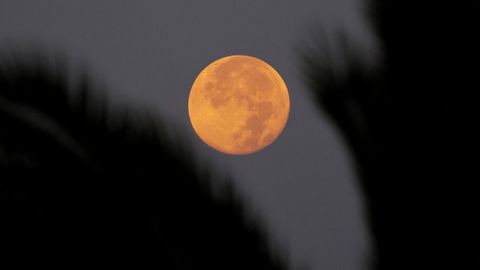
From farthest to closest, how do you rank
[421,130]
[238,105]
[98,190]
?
[238,105]
[98,190]
[421,130]

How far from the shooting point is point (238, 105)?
3.96 meters

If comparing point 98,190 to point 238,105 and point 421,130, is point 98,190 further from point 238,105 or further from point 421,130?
point 238,105

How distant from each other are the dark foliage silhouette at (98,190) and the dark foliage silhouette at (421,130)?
47 centimetres

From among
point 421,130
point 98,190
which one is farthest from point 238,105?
point 421,130

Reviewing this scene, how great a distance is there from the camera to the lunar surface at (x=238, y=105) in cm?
404

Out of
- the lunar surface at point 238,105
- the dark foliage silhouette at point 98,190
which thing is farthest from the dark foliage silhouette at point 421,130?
the lunar surface at point 238,105

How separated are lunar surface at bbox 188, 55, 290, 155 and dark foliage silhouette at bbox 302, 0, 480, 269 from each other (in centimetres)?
196

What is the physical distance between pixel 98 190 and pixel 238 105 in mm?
2060

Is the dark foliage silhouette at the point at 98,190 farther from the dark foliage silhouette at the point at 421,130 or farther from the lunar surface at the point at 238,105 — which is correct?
the lunar surface at the point at 238,105

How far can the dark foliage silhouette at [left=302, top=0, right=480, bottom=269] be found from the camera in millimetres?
1771

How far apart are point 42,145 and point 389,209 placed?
3.83ft

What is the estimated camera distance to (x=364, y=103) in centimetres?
205

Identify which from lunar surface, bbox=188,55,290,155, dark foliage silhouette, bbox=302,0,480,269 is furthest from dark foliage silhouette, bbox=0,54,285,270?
lunar surface, bbox=188,55,290,155

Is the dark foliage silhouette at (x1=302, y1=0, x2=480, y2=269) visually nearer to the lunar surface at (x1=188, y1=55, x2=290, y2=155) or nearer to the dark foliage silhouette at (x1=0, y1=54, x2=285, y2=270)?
the dark foliage silhouette at (x1=0, y1=54, x2=285, y2=270)
